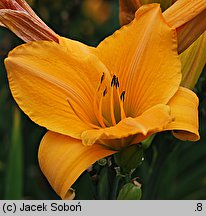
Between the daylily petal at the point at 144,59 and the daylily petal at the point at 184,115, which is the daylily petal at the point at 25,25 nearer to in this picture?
the daylily petal at the point at 144,59

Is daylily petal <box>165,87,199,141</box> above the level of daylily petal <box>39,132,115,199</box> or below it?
above

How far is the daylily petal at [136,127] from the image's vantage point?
77cm

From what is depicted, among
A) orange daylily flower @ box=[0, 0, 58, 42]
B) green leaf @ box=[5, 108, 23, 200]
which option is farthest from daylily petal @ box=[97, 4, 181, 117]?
green leaf @ box=[5, 108, 23, 200]

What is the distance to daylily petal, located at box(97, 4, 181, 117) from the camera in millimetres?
846

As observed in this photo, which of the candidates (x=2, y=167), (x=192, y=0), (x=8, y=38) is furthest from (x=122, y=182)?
(x=8, y=38)

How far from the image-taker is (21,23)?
0.87 meters

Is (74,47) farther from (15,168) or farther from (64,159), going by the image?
(15,168)

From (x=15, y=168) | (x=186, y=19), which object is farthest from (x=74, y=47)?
(x=15, y=168)

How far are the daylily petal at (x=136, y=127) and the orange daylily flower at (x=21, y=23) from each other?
19 centimetres

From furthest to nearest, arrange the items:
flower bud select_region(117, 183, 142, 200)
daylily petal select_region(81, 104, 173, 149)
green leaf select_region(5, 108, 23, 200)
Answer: green leaf select_region(5, 108, 23, 200), flower bud select_region(117, 183, 142, 200), daylily petal select_region(81, 104, 173, 149)

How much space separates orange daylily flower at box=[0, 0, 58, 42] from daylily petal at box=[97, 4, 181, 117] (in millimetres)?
104

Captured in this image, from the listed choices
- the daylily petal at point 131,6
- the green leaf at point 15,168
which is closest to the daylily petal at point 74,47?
the daylily petal at point 131,6

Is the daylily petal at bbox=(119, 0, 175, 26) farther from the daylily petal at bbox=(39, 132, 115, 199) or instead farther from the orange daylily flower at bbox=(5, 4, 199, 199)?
the daylily petal at bbox=(39, 132, 115, 199)

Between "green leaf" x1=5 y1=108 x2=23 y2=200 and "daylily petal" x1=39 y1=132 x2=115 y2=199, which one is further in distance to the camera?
"green leaf" x1=5 y1=108 x2=23 y2=200
